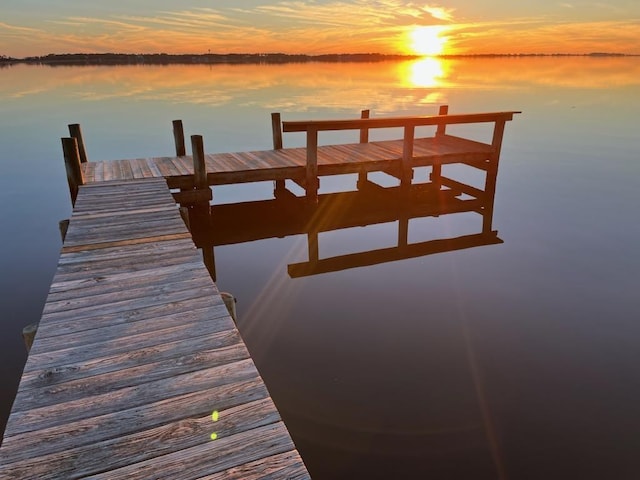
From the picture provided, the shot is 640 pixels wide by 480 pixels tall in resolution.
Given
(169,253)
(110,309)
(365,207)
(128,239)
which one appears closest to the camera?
(110,309)

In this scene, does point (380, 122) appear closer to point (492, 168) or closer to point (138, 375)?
point (492, 168)

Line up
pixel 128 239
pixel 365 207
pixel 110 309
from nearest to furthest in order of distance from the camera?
pixel 110 309 < pixel 128 239 < pixel 365 207

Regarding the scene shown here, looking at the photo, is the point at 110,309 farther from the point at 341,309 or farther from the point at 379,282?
the point at 379,282

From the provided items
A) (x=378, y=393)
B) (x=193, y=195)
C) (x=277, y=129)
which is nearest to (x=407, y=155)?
(x=277, y=129)

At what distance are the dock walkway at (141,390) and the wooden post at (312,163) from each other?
654 centimetres

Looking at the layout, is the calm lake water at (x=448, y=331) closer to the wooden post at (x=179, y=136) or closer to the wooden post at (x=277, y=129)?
the wooden post at (x=277, y=129)

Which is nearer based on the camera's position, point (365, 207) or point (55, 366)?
point (55, 366)

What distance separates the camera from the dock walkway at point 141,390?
8.53 ft

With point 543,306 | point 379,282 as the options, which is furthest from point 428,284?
point 543,306

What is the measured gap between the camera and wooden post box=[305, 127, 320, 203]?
440 inches

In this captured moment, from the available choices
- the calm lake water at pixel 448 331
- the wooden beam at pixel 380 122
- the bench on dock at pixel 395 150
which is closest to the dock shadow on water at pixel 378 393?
the calm lake water at pixel 448 331

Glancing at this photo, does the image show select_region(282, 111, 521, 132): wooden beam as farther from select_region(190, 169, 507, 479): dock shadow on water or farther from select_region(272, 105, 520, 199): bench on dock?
select_region(190, 169, 507, 479): dock shadow on water

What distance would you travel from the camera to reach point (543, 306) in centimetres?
739

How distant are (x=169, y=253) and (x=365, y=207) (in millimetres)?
7986
